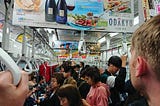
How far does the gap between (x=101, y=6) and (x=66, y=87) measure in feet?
4.53

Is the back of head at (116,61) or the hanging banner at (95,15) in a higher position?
the hanging banner at (95,15)

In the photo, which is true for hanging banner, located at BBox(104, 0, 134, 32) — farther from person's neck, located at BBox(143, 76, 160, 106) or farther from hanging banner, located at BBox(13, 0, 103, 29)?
person's neck, located at BBox(143, 76, 160, 106)

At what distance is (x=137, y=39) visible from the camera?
0.75 m

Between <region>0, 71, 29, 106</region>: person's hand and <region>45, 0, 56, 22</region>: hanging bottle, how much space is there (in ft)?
9.33

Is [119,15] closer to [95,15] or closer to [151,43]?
[95,15]

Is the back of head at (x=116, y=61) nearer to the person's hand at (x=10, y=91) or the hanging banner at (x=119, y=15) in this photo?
the hanging banner at (x=119, y=15)

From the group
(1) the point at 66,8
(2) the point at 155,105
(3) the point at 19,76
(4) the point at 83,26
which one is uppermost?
(1) the point at 66,8

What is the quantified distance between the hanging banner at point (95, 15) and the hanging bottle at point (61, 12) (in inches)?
2.1

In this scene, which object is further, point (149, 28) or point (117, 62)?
point (117, 62)

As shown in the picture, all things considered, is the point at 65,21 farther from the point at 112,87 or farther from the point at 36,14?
the point at 112,87

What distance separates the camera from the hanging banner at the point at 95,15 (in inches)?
129

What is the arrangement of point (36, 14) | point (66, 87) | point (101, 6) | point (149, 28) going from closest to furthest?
point (149, 28) < point (66, 87) < point (36, 14) < point (101, 6)

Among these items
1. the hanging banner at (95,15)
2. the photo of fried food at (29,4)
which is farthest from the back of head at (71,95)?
the photo of fried food at (29,4)

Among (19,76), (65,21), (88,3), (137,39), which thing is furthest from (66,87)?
(19,76)
